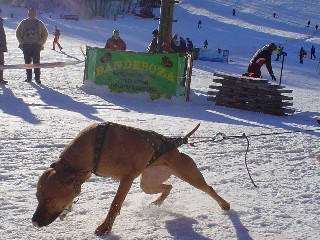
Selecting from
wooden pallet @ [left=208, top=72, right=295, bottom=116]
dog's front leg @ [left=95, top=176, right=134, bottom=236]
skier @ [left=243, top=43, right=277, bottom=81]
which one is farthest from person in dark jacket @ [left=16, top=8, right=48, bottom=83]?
dog's front leg @ [left=95, top=176, right=134, bottom=236]

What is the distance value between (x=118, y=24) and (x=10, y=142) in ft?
150

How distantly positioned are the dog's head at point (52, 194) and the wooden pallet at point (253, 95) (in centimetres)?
761

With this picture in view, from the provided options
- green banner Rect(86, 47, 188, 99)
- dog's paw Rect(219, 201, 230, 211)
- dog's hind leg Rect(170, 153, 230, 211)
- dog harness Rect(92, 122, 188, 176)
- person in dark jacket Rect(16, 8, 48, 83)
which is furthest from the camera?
person in dark jacket Rect(16, 8, 48, 83)

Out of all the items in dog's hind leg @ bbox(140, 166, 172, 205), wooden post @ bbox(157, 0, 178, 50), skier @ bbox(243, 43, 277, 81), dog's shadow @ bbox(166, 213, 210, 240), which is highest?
wooden post @ bbox(157, 0, 178, 50)

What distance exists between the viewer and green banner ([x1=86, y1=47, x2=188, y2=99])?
444 inches

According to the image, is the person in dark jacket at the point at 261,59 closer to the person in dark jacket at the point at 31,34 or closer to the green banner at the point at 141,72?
the green banner at the point at 141,72

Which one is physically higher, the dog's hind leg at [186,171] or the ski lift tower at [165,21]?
the ski lift tower at [165,21]

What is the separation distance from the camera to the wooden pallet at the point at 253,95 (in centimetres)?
1052

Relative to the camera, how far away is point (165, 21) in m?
13.1

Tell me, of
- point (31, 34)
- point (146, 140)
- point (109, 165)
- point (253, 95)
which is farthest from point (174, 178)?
point (31, 34)

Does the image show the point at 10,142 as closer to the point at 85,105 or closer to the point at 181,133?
the point at 181,133

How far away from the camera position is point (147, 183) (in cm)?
434

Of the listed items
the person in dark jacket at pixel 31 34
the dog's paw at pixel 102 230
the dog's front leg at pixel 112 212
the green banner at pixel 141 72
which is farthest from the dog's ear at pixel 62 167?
the person in dark jacket at pixel 31 34

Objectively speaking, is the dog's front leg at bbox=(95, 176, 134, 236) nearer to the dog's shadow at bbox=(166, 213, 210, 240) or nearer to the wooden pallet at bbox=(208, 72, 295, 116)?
the dog's shadow at bbox=(166, 213, 210, 240)
